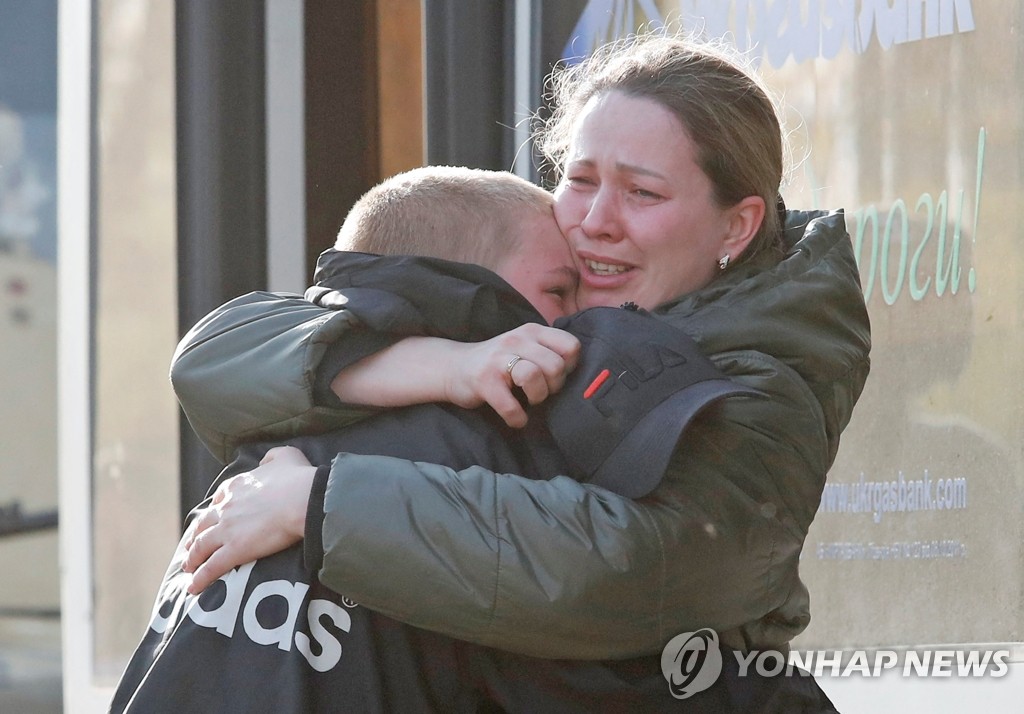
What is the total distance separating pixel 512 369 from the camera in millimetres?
1748

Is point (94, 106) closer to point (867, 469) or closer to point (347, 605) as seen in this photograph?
point (867, 469)

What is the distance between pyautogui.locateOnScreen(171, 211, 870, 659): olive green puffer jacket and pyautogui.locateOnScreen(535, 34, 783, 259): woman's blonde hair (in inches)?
6.3

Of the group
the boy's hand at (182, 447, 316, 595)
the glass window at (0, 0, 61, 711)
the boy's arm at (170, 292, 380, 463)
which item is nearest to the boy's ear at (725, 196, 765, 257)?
the boy's arm at (170, 292, 380, 463)

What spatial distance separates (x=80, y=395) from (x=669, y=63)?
285cm

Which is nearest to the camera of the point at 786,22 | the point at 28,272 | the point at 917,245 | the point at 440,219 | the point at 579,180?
the point at 440,219

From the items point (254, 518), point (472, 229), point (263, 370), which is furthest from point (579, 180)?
point (254, 518)

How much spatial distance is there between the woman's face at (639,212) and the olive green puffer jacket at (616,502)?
0.13m

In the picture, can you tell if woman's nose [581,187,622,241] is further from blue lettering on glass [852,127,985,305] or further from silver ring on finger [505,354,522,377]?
blue lettering on glass [852,127,985,305]

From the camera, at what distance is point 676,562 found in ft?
5.55

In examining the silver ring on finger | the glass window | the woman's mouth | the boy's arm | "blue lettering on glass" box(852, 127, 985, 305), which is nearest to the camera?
the silver ring on finger

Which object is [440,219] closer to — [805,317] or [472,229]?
[472,229]

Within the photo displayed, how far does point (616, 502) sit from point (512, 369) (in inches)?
8.5

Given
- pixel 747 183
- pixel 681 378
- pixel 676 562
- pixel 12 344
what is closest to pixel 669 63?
pixel 747 183

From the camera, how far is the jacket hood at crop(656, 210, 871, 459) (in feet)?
6.04
